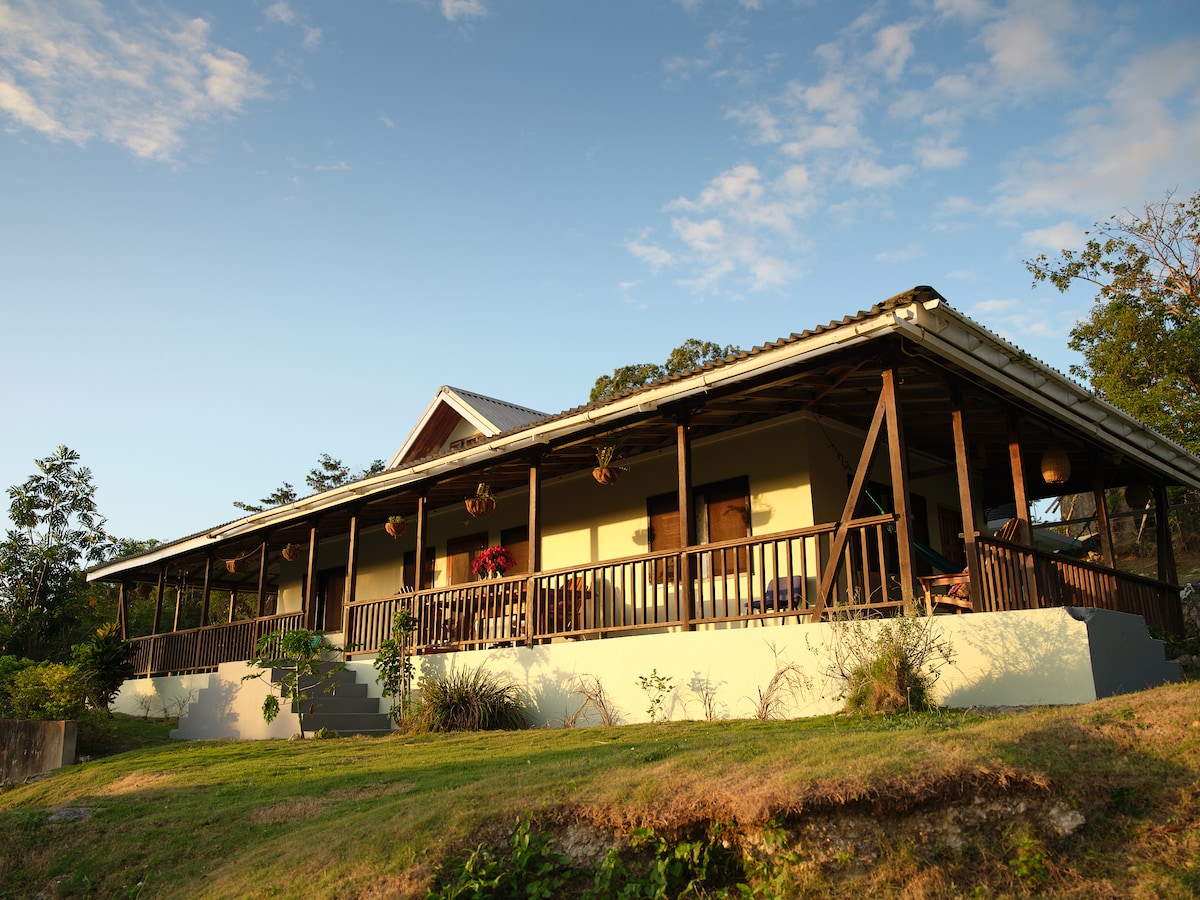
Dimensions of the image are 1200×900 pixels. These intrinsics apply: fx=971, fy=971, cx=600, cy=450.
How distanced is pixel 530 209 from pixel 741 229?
3.28 meters

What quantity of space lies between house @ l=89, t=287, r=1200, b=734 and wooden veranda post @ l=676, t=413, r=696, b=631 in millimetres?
30

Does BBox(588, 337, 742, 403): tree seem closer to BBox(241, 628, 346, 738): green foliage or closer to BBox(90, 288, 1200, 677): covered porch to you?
BBox(90, 288, 1200, 677): covered porch

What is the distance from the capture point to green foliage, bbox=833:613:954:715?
8.04 metres

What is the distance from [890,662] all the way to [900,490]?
67.9 inches

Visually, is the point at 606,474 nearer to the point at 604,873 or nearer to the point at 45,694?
the point at 604,873

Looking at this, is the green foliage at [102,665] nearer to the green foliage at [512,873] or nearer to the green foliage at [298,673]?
the green foliage at [298,673]

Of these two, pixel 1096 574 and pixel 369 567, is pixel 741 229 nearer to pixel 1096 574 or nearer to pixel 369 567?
pixel 1096 574

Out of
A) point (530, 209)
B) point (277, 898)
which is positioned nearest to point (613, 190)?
point (530, 209)

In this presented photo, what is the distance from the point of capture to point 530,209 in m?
14.7

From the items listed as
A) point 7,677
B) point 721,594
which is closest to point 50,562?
point 7,677

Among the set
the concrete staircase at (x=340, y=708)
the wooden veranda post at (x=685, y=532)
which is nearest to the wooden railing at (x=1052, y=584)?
the wooden veranda post at (x=685, y=532)

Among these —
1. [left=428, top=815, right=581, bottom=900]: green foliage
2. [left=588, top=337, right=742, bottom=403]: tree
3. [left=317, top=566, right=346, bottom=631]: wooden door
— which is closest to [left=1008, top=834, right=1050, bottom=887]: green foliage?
[left=428, top=815, right=581, bottom=900]: green foliage

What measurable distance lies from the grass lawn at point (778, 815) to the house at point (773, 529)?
165cm

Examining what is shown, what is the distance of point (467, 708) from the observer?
11328mm
